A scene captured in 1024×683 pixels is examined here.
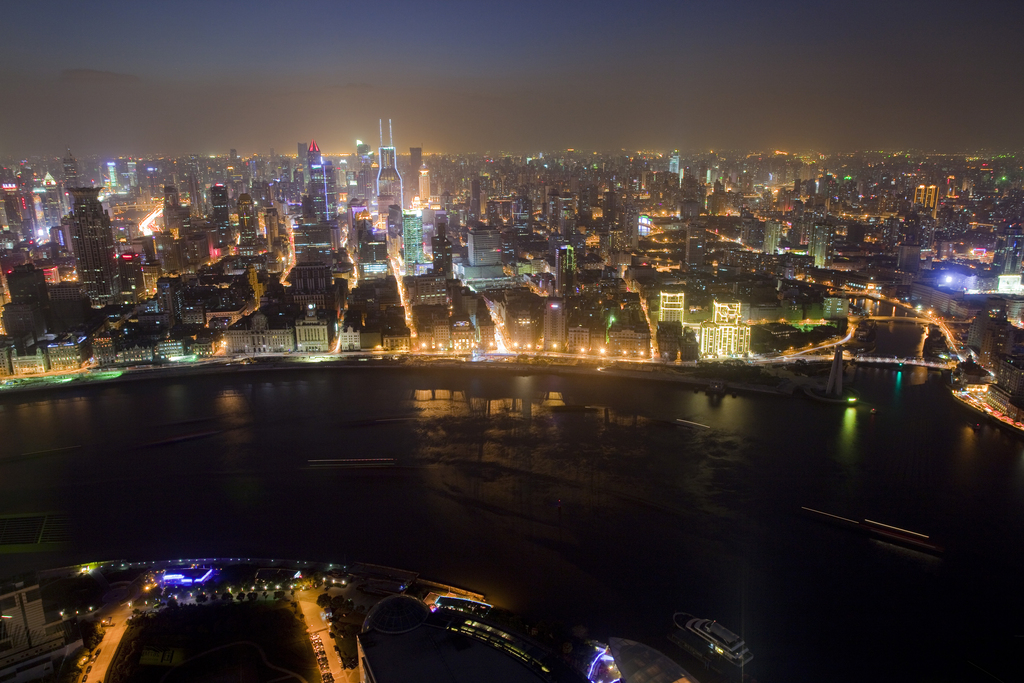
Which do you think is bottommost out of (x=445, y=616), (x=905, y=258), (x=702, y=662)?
(x=702, y=662)

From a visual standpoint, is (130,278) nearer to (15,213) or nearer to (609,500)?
(15,213)

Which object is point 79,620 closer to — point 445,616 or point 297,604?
point 297,604

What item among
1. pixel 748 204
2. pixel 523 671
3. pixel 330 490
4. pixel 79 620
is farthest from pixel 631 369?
pixel 748 204

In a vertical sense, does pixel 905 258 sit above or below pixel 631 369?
above

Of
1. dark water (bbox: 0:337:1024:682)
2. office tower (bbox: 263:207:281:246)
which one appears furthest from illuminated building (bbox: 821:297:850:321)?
office tower (bbox: 263:207:281:246)

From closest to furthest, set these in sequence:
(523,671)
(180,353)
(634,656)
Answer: (523,671) → (634,656) → (180,353)

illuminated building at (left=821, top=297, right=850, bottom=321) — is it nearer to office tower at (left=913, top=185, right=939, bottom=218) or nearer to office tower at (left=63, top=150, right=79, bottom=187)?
office tower at (left=913, top=185, right=939, bottom=218)
